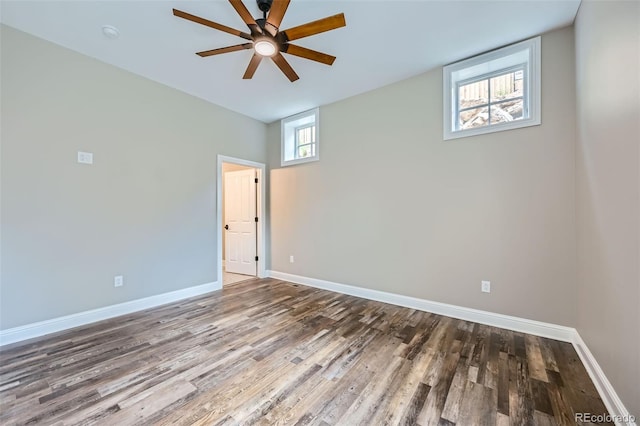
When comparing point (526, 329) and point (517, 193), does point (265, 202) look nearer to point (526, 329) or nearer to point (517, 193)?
point (517, 193)

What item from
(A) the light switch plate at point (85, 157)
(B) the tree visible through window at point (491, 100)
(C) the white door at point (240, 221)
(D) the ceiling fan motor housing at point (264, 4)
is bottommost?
(C) the white door at point (240, 221)

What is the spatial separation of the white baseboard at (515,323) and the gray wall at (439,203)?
0.24 ft

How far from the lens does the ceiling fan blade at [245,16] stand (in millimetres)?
1714

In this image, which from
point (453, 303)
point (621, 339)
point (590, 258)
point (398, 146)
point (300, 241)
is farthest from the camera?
point (300, 241)

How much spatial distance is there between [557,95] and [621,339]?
7.33 feet

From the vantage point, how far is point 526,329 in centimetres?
259


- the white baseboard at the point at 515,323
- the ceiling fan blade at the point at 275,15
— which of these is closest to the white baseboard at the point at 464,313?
the white baseboard at the point at 515,323

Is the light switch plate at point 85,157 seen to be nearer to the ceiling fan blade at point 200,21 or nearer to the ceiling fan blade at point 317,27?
the ceiling fan blade at point 200,21

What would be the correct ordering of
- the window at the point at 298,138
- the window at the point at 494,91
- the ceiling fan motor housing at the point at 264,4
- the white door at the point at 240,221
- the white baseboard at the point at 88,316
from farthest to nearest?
the white door at the point at 240,221 → the window at the point at 298,138 → the window at the point at 494,91 → the white baseboard at the point at 88,316 → the ceiling fan motor housing at the point at 264,4

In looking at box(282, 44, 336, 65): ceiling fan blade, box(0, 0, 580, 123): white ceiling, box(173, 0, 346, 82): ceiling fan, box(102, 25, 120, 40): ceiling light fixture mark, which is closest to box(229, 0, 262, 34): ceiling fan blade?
box(173, 0, 346, 82): ceiling fan

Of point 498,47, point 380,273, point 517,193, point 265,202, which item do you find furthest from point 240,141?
point 517,193

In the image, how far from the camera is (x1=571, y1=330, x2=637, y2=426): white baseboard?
4.52 feet

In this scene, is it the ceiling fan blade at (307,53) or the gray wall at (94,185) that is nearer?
the ceiling fan blade at (307,53)

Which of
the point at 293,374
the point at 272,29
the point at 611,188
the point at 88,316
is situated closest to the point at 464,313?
the point at 611,188
